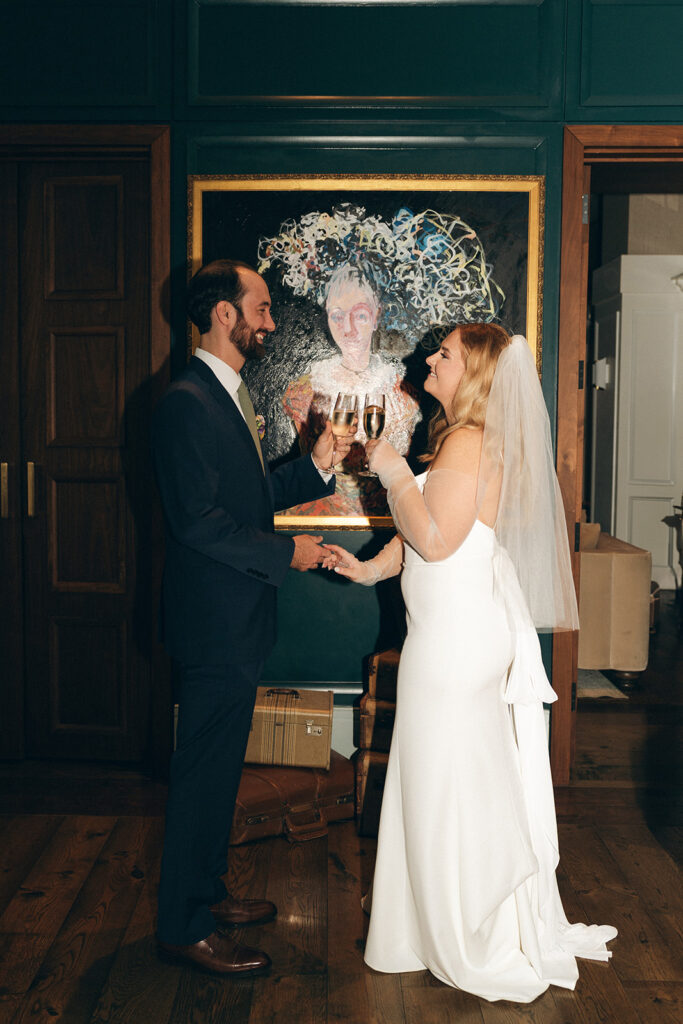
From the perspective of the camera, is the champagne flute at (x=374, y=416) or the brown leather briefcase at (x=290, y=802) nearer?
the champagne flute at (x=374, y=416)

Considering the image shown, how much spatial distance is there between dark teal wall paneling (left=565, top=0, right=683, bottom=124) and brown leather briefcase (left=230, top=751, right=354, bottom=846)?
274 centimetres

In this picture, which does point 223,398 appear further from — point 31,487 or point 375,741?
point 31,487

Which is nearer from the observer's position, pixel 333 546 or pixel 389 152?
pixel 333 546

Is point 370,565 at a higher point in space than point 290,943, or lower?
higher

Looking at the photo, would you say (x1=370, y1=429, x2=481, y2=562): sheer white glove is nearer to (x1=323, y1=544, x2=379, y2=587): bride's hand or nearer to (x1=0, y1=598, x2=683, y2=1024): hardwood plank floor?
(x1=323, y1=544, x2=379, y2=587): bride's hand

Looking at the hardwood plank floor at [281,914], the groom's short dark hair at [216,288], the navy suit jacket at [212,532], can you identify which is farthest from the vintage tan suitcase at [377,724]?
the groom's short dark hair at [216,288]

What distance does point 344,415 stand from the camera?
225 centimetres

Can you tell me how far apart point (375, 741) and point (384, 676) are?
24 centimetres

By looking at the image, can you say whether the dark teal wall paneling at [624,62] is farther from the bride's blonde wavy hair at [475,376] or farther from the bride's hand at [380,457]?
the bride's hand at [380,457]

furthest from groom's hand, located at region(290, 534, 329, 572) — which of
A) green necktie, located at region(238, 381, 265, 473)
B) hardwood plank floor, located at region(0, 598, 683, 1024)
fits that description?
hardwood plank floor, located at region(0, 598, 683, 1024)

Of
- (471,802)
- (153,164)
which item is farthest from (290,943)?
(153,164)

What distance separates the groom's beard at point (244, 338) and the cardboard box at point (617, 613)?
10.7ft

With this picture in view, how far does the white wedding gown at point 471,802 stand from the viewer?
227 cm

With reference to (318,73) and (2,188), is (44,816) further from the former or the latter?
(318,73)
